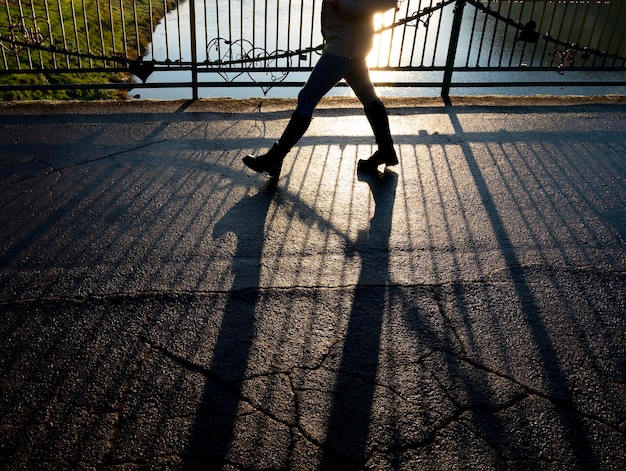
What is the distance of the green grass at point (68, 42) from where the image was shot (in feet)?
23.5

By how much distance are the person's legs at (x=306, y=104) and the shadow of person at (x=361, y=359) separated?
0.99 m

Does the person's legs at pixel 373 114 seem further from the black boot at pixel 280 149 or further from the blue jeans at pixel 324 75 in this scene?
the black boot at pixel 280 149

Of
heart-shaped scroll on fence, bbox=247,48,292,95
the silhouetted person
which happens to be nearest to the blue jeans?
the silhouetted person

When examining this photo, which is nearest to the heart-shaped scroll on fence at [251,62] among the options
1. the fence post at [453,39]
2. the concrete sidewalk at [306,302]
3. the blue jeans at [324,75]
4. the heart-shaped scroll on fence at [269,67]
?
the heart-shaped scroll on fence at [269,67]

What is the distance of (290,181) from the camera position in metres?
5.34

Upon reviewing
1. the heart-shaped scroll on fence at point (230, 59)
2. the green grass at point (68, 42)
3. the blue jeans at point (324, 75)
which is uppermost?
the blue jeans at point (324, 75)

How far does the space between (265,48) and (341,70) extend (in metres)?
2.68

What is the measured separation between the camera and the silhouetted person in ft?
15.5

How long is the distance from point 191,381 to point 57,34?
38.0ft

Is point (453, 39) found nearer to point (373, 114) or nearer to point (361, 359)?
point (373, 114)

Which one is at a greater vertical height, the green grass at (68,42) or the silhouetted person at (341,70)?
the silhouetted person at (341,70)

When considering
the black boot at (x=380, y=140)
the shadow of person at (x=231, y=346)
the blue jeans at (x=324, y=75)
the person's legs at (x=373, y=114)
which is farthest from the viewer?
the black boot at (x=380, y=140)

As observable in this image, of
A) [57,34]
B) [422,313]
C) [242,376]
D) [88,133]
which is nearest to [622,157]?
[422,313]

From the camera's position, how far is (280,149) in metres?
5.20
